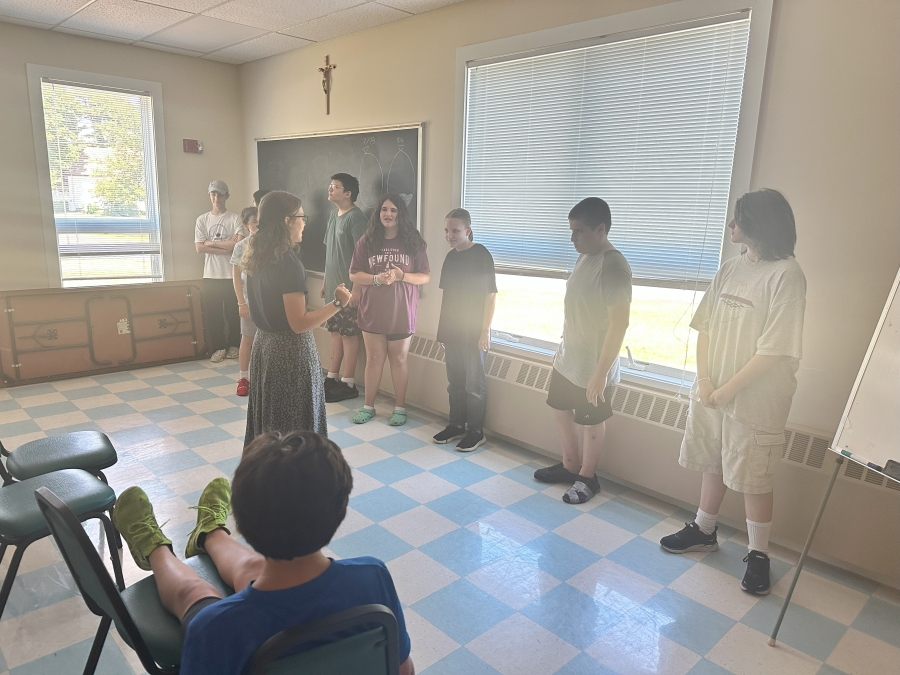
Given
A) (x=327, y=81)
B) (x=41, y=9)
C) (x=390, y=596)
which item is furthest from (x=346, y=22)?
(x=390, y=596)

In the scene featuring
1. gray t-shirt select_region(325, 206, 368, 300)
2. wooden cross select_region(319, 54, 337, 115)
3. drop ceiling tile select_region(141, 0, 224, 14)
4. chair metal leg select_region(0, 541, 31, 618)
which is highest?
drop ceiling tile select_region(141, 0, 224, 14)

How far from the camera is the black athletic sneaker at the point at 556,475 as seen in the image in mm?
3178

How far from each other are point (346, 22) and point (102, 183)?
254 cm

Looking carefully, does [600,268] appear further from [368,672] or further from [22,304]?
[22,304]

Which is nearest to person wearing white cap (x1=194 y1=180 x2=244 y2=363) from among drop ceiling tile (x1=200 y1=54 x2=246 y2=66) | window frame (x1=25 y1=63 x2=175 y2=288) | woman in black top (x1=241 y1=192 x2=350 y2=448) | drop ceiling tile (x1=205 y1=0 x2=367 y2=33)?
window frame (x1=25 y1=63 x2=175 y2=288)

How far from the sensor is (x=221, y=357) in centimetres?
549

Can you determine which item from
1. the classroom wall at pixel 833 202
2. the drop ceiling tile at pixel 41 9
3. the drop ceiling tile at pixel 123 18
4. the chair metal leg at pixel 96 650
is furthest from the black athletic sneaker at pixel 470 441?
the drop ceiling tile at pixel 41 9

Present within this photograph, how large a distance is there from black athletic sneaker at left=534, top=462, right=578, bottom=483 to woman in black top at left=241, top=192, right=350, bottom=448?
1.30 m

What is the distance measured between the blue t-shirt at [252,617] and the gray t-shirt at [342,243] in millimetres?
3336

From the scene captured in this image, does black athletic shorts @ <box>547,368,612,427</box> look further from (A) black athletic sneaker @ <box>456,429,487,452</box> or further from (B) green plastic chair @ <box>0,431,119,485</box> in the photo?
(B) green plastic chair @ <box>0,431,119,485</box>

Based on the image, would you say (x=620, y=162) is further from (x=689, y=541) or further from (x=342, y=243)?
(x=342, y=243)

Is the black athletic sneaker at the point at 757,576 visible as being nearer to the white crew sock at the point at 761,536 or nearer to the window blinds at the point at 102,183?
the white crew sock at the point at 761,536

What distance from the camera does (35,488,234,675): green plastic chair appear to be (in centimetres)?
121

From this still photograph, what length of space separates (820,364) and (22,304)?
5.35 metres
